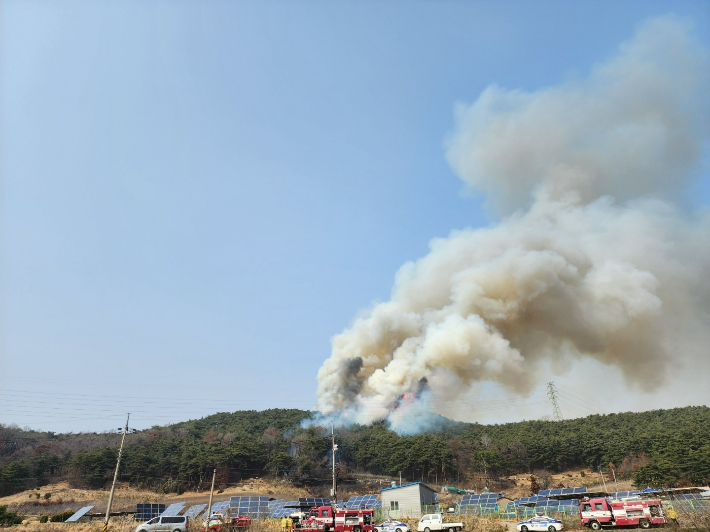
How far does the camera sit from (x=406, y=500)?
2240 inches

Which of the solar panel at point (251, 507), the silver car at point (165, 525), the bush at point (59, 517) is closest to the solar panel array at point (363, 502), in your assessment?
the solar panel at point (251, 507)

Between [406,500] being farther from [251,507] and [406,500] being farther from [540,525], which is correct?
[540,525]

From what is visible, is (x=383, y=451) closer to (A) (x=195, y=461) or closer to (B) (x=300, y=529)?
(A) (x=195, y=461)

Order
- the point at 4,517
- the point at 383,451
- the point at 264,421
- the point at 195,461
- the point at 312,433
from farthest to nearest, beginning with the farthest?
the point at 264,421 < the point at 312,433 < the point at 383,451 < the point at 195,461 < the point at 4,517

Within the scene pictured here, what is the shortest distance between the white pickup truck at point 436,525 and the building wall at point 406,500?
1715 centimetres

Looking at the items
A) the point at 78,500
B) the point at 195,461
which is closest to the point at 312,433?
the point at 195,461

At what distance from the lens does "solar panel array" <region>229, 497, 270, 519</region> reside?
169 ft

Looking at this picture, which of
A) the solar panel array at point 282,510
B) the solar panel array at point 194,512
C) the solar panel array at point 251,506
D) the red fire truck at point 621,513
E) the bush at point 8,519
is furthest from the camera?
the solar panel array at point 194,512

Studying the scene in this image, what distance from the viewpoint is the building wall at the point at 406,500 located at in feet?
182

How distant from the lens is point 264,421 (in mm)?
147625

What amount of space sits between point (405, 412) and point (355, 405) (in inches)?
654

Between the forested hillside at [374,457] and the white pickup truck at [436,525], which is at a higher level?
the forested hillside at [374,457]

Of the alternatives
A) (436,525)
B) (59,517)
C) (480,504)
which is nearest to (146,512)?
(59,517)

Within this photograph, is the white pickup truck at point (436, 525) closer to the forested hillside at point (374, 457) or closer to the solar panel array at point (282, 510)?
the solar panel array at point (282, 510)
